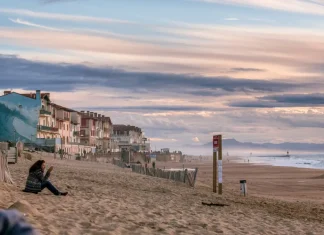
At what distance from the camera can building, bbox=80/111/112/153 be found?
431ft

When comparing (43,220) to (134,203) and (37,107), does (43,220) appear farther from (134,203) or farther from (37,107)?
(37,107)

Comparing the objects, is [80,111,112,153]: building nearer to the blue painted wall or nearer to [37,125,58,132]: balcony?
[37,125,58,132]: balcony

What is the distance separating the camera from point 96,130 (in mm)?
138125

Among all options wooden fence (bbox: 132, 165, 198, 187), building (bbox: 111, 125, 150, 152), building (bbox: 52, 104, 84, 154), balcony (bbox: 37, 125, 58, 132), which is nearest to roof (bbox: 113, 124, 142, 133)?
building (bbox: 111, 125, 150, 152)

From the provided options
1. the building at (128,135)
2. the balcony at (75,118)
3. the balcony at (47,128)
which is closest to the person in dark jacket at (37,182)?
the balcony at (47,128)

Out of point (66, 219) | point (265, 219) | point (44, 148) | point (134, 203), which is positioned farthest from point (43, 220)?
point (44, 148)

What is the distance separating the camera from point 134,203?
1625 centimetres

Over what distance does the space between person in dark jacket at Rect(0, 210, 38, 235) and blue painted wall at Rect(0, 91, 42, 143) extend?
83.7 meters

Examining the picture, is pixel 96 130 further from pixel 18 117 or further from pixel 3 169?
pixel 3 169

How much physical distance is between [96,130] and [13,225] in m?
138

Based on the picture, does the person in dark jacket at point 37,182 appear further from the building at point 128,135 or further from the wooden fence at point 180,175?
the building at point 128,135

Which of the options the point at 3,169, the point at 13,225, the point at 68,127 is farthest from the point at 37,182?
the point at 68,127

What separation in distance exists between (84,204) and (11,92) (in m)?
77.4

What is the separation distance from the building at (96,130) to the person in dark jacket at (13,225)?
123m
